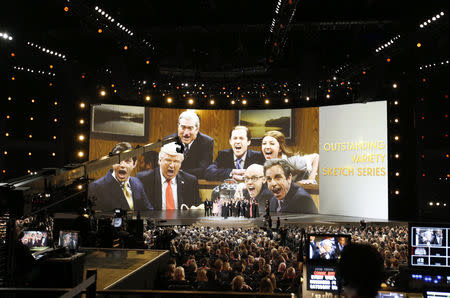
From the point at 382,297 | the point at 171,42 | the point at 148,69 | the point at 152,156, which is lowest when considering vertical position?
the point at 382,297

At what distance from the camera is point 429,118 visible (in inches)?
827

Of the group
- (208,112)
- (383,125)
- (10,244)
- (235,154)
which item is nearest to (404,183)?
(383,125)

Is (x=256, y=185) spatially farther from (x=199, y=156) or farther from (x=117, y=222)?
(x=117, y=222)

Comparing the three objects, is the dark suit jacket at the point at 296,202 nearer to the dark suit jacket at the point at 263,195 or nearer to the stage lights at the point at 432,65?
the dark suit jacket at the point at 263,195

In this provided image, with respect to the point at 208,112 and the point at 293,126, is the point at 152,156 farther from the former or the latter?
the point at 293,126

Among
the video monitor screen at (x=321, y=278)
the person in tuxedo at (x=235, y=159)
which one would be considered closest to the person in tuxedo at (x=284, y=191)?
the person in tuxedo at (x=235, y=159)

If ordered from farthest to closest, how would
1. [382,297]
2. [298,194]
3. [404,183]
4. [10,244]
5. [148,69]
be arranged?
[148,69]
[298,194]
[404,183]
[10,244]
[382,297]

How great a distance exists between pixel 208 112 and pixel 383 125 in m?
8.68

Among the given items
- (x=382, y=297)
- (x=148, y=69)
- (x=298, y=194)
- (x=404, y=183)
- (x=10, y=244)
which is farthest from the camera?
(x=148, y=69)

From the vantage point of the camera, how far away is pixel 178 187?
797 inches

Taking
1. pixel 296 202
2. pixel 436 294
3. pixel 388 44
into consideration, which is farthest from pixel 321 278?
pixel 296 202

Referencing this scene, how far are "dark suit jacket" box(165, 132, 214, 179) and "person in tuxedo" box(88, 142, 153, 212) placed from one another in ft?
8.29

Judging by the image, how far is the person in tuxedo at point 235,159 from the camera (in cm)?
2070

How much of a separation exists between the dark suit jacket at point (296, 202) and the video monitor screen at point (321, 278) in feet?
51.9
